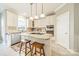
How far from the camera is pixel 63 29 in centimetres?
176

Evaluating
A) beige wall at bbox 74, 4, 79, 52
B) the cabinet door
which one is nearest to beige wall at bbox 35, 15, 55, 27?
the cabinet door

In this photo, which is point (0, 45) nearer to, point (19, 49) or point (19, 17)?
point (19, 49)

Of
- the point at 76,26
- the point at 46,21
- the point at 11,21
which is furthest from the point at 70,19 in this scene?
the point at 11,21

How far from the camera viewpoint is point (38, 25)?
5.94 ft

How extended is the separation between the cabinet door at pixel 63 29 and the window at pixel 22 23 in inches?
23.9

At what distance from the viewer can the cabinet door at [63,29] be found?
1739 mm

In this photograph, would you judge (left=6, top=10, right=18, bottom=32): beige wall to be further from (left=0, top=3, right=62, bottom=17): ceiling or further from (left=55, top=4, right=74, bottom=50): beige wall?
(left=55, top=4, right=74, bottom=50): beige wall

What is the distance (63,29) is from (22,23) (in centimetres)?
76

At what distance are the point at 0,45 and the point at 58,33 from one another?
109cm

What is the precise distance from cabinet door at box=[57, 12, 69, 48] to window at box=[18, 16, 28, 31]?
23.9 inches

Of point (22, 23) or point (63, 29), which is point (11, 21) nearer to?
point (22, 23)

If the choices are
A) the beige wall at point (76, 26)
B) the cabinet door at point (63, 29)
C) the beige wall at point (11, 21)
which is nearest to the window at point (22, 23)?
the beige wall at point (11, 21)

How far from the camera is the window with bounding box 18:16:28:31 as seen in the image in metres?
1.77

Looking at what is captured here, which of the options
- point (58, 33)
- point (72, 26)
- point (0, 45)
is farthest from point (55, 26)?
point (0, 45)
